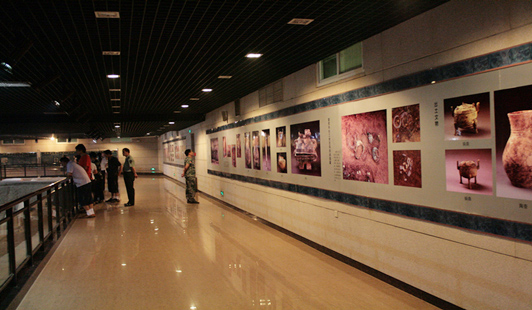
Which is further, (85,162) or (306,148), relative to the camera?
(85,162)

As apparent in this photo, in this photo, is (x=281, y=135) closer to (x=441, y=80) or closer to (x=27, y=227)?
(x=441, y=80)

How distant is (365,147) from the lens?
4.62m

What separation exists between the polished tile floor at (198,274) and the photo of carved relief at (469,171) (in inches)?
48.7

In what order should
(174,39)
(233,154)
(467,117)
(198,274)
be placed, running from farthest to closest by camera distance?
(233,154) < (198,274) < (174,39) < (467,117)

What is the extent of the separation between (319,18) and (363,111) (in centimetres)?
129

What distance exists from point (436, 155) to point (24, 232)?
4664 millimetres

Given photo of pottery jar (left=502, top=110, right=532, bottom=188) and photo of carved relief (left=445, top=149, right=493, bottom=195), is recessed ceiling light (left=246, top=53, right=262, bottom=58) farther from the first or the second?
photo of pottery jar (left=502, top=110, right=532, bottom=188)

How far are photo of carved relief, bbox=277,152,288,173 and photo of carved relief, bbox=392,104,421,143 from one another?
3.04 m

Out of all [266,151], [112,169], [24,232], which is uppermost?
[266,151]

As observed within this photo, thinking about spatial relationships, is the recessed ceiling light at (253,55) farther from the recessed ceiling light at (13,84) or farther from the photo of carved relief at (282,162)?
the recessed ceiling light at (13,84)

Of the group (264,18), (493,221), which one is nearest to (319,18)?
(264,18)

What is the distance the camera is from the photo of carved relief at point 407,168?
3.80 m

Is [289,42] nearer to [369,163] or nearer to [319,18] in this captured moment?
[319,18]

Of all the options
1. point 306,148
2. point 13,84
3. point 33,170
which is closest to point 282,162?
point 306,148
